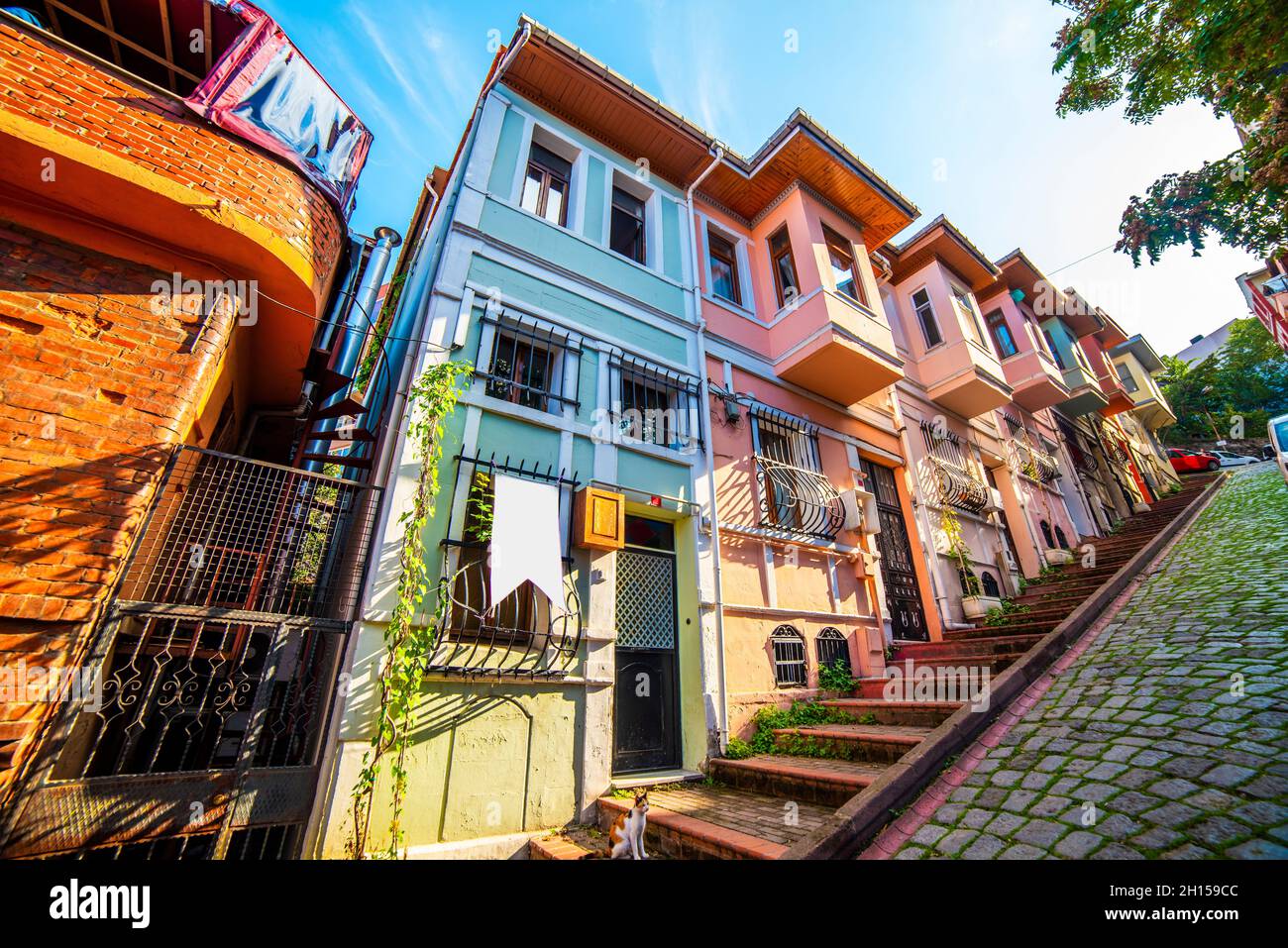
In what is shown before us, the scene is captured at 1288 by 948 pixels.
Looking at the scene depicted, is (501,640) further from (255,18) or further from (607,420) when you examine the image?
(255,18)

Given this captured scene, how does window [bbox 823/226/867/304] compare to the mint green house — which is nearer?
the mint green house

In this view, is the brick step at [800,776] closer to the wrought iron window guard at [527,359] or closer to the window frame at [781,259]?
the wrought iron window guard at [527,359]

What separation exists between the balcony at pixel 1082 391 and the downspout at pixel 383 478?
17.2m

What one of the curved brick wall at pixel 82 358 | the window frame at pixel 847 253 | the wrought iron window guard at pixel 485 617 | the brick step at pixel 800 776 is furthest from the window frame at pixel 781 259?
the curved brick wall at pixel 82 358

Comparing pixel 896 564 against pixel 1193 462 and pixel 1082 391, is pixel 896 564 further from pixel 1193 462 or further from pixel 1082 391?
pixel 1193 462

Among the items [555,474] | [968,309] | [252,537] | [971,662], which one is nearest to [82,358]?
[252,537]

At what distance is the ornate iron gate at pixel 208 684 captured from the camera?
10.3 ft

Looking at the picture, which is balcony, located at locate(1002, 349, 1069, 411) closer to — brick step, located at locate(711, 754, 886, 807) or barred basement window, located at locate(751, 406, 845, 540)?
barred basement window, located at locate(751, 406, 845, 540)

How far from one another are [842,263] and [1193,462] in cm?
2695

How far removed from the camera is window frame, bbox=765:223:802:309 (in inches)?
375

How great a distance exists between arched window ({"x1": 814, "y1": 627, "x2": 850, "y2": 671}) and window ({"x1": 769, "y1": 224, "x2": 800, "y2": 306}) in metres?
6.23

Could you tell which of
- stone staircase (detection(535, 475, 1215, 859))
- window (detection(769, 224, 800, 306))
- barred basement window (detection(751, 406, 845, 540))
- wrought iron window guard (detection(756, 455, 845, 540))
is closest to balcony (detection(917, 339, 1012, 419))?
window (detection(769, 224, 800, 306))
